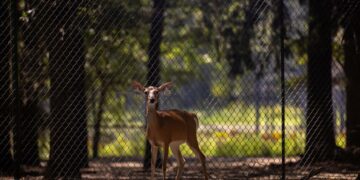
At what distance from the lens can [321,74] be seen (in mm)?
12070

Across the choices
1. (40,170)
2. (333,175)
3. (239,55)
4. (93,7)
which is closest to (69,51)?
(93,7)

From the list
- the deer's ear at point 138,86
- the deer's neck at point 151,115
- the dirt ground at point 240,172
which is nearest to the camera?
the deer's ear at point 138,86

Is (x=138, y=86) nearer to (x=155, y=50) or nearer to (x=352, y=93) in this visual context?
(x=155, y=50)

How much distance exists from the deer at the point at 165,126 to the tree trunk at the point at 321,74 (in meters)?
2.53

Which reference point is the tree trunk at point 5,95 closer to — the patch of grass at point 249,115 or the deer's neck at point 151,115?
the deer's neck at point 151,115

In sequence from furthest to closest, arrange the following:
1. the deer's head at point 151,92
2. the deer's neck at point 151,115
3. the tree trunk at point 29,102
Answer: the tree trunk at point 29,102 < the deer's neck at point 151,115 < the deer's head at point 151,92

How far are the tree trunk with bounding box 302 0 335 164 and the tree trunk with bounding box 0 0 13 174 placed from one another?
4.60m

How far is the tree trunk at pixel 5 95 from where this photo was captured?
10.2m

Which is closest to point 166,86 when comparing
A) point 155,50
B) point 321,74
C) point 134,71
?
→ point 155,50

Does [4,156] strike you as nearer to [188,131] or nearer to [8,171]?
[8,171]

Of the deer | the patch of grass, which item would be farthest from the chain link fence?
the deer

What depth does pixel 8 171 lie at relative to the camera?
10.7 m

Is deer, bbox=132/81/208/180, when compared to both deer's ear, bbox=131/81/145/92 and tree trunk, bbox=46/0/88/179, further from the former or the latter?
tree trunk, bbox=46/0/88/179

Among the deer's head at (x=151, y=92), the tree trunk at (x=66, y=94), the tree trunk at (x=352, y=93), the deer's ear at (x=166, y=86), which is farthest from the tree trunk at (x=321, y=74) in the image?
the tree trunk at (x=66, y=94)
